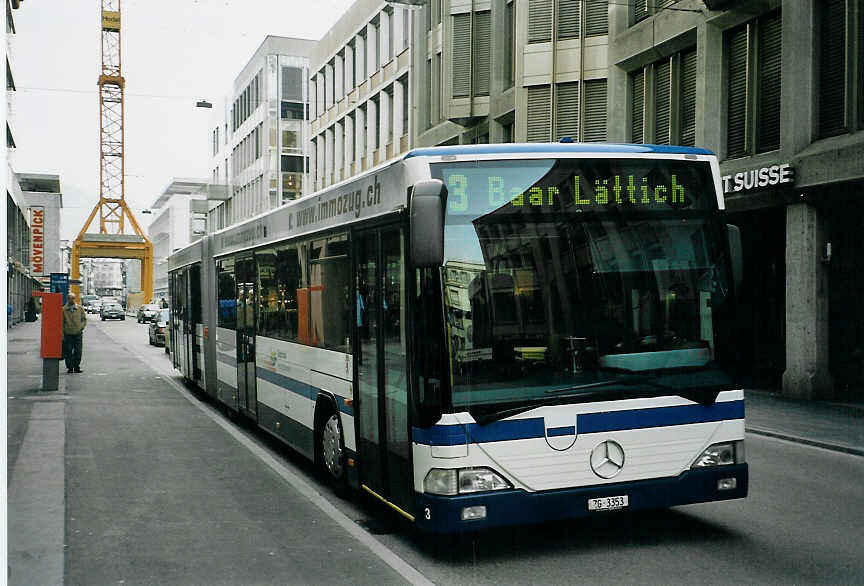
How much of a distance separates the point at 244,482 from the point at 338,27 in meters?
41.3

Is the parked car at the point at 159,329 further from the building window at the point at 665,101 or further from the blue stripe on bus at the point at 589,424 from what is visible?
the blue stripe on bus at the point at 589,424

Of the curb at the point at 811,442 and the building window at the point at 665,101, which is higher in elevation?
the building window at the point at 665,101

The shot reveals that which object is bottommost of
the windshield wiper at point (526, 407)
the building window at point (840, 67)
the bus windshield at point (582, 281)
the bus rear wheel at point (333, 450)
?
the bus rear wheel at point (333, 450)

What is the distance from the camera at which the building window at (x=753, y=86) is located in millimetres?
18531

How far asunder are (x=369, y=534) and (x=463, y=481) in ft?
5.15

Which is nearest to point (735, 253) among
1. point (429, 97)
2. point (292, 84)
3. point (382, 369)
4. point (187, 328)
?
point (382, 369)

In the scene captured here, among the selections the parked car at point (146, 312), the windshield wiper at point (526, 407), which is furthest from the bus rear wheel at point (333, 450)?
the parked car at point (146, 312)

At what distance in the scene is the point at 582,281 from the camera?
623 cm

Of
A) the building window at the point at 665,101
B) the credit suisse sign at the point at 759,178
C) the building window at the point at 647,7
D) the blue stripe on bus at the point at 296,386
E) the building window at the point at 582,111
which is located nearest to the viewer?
the blue stripe on bus at the point at 296,386

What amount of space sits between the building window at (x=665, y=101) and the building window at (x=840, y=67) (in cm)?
448

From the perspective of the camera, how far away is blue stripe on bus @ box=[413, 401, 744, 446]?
596 cm

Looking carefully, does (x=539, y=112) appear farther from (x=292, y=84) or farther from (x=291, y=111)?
(x=292, y=84)

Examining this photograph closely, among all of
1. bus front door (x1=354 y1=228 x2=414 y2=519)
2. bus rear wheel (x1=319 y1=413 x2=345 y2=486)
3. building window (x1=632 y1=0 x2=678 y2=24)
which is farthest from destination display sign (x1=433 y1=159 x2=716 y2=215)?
building window (x1=632 y1=0 x2=678 y2=24)

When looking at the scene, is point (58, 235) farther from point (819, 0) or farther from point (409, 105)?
point (819, 0)
